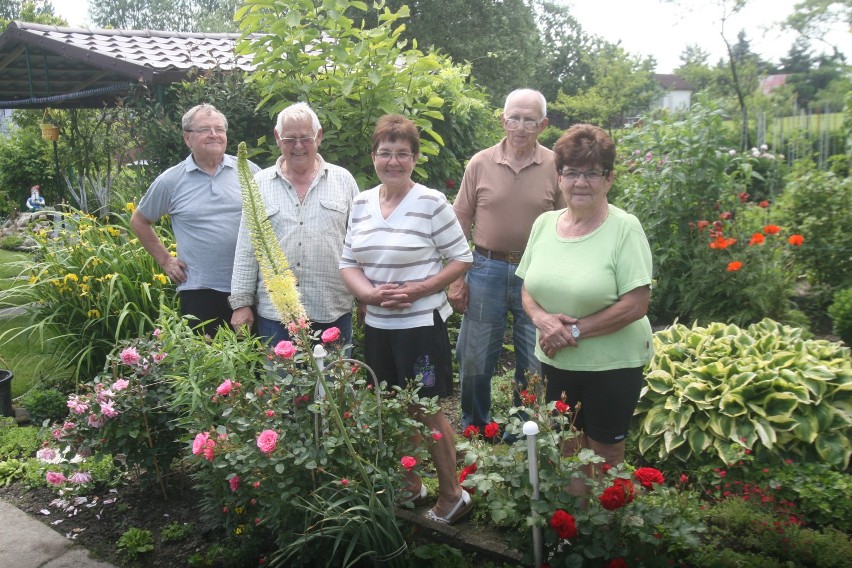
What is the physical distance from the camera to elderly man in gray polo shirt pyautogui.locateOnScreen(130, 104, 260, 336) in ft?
13.0

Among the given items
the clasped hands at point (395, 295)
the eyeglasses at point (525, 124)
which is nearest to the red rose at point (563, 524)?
the clasped hands at point (395, 295)

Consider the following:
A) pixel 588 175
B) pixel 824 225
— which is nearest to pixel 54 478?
pixel 588 175

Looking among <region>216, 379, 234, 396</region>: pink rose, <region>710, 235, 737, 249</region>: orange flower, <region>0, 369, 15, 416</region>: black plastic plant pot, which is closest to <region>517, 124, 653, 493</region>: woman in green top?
<region>216, 379, 234, 396</region>: pink rose

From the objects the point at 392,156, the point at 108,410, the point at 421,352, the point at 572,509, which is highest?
the point at 392,156

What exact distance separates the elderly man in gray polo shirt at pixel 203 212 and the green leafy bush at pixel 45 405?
150 cm

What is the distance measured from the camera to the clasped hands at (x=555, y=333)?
A: 112 inches

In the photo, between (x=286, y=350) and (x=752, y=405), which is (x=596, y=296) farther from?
(x=752, y=405)

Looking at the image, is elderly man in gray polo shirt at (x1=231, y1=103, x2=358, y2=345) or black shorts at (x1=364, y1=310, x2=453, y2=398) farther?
elderly man in gray polo shirt at (x1=231, y1=103, x2=358, y2=345)

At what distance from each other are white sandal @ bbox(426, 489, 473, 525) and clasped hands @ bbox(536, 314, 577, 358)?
2.44 feet

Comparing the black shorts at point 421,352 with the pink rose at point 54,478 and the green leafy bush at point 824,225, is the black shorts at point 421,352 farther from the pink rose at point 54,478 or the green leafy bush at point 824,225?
the green leafy bush at point 824,225

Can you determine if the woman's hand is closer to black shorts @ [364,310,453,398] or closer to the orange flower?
black shorts @ [364,310,453,398]

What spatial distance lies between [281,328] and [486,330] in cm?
108

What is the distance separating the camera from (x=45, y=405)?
4867 millimetres

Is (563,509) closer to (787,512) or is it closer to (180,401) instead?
(787,512)
